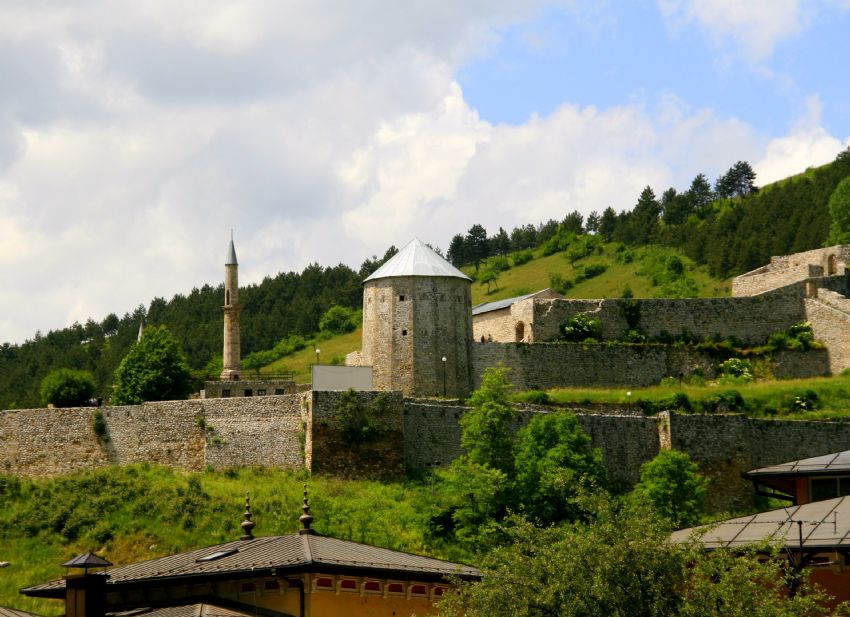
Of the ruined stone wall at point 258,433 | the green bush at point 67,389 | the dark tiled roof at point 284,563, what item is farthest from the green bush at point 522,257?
the dark tiled roof at point 284,563

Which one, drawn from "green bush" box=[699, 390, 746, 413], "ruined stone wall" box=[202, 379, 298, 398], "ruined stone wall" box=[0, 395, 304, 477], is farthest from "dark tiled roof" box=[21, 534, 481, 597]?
"ruined stone wall" box=[202, 379, 298, 398]

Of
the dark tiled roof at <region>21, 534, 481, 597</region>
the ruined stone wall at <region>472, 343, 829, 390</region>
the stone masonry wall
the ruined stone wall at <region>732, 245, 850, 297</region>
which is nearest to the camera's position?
the dark tiled roof at <region>21, 534, 481, 597</region>

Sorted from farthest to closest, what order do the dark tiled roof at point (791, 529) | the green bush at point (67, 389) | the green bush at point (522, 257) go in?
the green bush at point (522, 257)
the green bush at point (67, 389)
the dark tiled roof at point (791, 529)

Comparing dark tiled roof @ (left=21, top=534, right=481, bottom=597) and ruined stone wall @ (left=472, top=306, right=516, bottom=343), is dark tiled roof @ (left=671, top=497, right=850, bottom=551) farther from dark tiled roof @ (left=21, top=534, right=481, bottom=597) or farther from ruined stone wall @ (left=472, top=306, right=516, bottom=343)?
ruined stone wall @ (left=472, top=306, right=516, bottom=343)

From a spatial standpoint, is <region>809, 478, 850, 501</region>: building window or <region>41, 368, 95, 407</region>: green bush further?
<region>41, 368, 95, 407</region>: green bush

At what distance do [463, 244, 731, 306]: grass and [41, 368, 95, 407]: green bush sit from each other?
34.0 meters

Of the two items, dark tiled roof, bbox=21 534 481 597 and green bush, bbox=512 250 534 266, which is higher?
green bush, bbox=512 250 534 266

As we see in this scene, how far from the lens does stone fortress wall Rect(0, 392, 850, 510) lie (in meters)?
50.2

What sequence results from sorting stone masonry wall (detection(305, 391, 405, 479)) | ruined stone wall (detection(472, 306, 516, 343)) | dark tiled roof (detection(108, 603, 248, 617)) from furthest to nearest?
1. ruined stone wall (detection(472, 306, 516, 343))
2. stone masonry wall (detection(305, 391, 405, 479))
3. dark tiled roof (detection(108, 603, 248, 617))

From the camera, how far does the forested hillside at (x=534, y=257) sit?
302 feet

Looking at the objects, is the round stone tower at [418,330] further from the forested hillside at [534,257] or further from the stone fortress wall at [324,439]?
the forested hillside at [534,257]

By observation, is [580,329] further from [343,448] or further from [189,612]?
[189,612]

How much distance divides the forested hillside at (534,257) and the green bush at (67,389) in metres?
17.6

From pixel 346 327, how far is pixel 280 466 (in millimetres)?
56275
